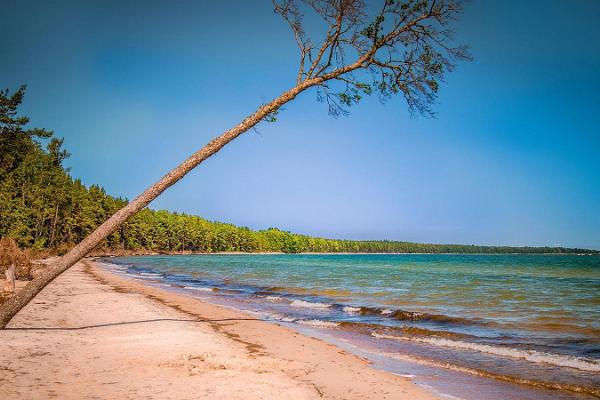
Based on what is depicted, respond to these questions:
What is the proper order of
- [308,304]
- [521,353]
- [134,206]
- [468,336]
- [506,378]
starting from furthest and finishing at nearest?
[308,304] < [468,336] < [521,353] < [134,206] < [506,378]

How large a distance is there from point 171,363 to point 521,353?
858 cm

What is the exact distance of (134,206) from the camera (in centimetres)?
830

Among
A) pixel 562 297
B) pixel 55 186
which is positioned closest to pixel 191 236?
pixel 55 186

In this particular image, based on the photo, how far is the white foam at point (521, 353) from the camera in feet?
29.5

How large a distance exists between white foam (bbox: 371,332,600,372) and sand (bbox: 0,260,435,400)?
3393mm

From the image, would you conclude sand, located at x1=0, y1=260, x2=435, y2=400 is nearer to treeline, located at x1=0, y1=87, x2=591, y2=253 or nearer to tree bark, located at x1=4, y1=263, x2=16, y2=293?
tree bark, located at x1=4, y1=263, x2=16, y2=293

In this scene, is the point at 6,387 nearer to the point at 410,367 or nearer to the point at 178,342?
the point at 178,342

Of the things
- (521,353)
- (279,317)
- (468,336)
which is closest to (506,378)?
(521,353)

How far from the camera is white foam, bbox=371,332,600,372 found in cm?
898

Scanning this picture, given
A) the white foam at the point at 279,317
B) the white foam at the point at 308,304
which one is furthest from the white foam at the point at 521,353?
the white foam at the point at 308,304

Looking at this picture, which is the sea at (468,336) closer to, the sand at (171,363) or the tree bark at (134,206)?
the sand at (171,363)

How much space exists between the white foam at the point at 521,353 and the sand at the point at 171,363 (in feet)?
11.1

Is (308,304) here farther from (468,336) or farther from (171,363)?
(171,363)

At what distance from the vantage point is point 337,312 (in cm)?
1733
